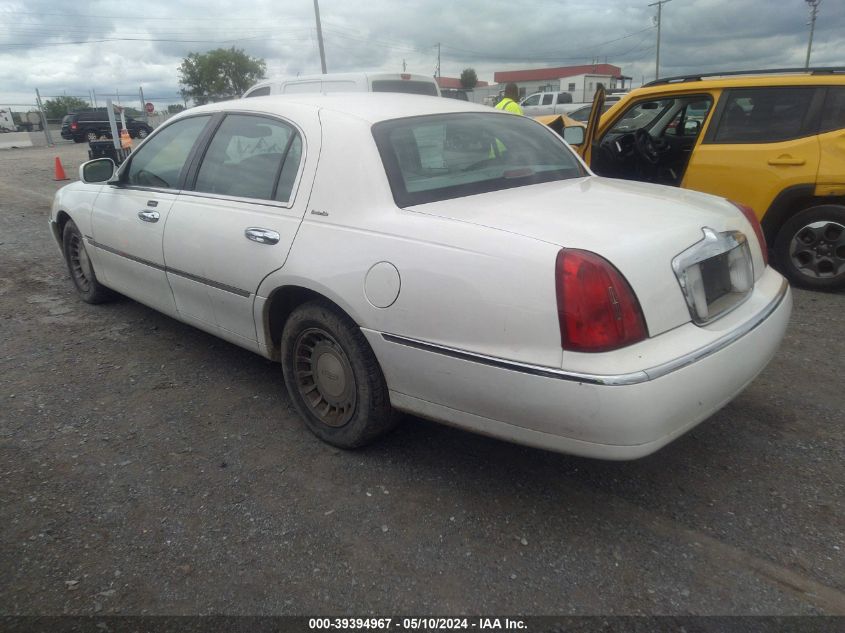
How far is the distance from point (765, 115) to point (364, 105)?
12.0 feet

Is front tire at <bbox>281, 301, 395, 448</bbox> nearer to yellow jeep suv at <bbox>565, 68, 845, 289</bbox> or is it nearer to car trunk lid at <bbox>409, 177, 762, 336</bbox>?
car trunk lid at <bbox>409, 177, 762, 336</bbox>

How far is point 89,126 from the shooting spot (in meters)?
29.6

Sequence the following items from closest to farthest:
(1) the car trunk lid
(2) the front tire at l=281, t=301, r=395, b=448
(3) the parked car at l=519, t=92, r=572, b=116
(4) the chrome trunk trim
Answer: (4) the chrome trunk trim → (1) the car trunk lid → (2) the front tire at l=281, t=301, r=395, b=448 → (3) the parked car at l=519, t=92, r=572, b=116

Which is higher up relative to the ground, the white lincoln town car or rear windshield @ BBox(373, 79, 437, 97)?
rear windshield @ BBox(373, 79, 437, 97)

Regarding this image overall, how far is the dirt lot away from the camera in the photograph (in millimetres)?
2139

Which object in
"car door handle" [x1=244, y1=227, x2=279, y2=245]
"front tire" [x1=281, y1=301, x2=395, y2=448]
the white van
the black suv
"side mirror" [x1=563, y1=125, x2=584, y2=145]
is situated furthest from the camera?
the black suv

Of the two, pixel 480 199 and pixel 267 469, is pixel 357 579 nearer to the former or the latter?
pixel 267 469

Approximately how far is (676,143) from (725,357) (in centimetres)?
437

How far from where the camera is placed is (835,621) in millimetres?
1964

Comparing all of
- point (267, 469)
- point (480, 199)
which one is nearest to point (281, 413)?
point (267, 469)

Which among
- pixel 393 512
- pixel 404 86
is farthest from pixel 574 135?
pixel 404 86

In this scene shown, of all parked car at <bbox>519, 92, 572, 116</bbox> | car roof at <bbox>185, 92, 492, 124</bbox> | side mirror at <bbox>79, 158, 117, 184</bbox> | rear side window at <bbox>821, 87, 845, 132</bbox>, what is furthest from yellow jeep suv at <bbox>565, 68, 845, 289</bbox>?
parked car at <bbox>519, 92, 572, 116</bbox>

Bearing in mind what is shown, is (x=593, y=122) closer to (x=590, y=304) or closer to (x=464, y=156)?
(x=464, y=156)

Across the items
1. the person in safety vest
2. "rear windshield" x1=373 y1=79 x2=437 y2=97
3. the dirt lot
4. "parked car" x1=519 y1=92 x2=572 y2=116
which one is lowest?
the dirt lot
